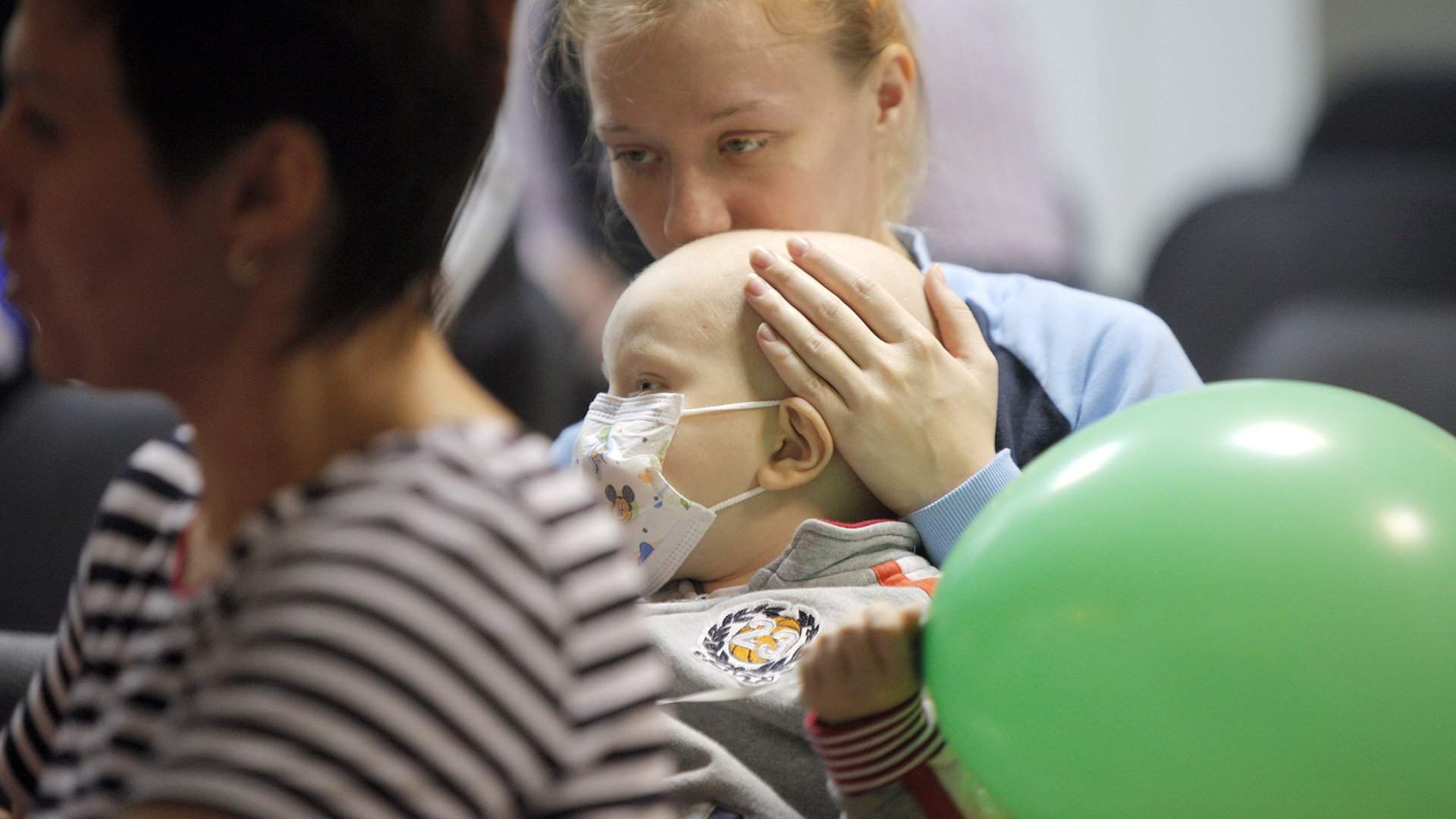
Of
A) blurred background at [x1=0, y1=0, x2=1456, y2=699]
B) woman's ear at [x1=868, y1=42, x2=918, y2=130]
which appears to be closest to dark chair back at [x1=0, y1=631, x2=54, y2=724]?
blurred background at [x1=0, y1=0, x2=1456, y2=699]

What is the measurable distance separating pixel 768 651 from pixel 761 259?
1.25ft

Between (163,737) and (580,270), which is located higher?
(580,270)

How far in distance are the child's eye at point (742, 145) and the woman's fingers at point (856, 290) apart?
151mm

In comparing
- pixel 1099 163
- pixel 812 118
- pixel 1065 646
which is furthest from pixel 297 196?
pixel 1099 163

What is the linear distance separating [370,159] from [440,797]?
0.33 meters

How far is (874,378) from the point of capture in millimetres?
1509

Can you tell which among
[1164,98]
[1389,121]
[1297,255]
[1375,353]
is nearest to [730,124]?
[1375,353]

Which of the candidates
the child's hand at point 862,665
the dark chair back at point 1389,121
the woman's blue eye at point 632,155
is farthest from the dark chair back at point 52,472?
the dark chair back at point 1389,121

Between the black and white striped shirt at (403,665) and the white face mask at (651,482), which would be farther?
the white face mask at (651,482)

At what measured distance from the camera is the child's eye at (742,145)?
164 cm

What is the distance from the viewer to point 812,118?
166cm

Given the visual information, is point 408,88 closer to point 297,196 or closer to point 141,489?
point 297,196

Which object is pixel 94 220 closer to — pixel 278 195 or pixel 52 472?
pixel 278 195

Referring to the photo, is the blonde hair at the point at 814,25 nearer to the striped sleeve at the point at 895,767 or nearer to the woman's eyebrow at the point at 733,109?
the woman's eyebrow at the point at 733,109
